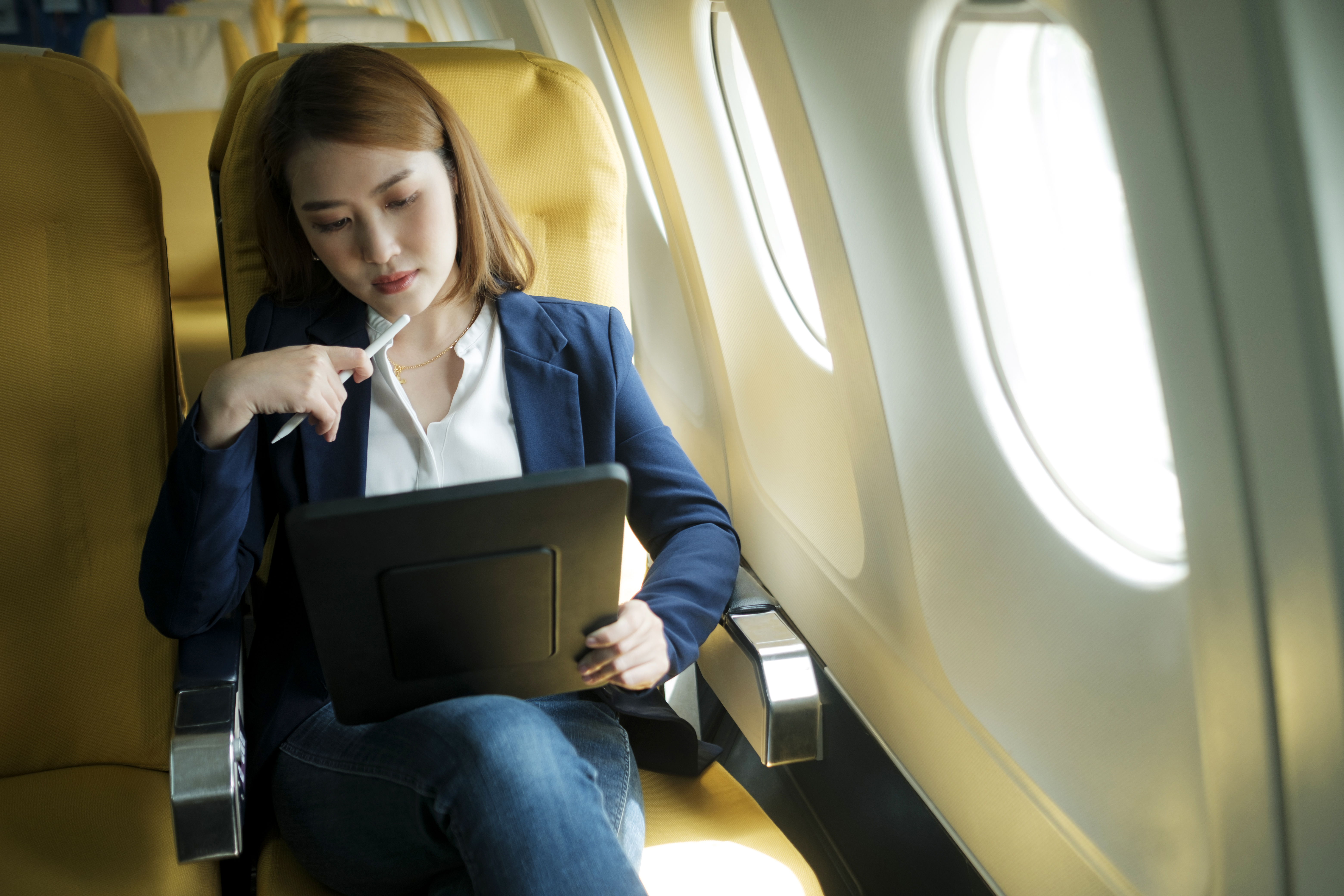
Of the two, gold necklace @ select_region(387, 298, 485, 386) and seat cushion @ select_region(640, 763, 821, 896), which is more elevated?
gold necklace @ select_region(387, 298, 485, 386)

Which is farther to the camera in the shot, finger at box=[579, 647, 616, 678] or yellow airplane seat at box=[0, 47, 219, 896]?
yellow airplane seat at box=[0, 47, 219, 896]

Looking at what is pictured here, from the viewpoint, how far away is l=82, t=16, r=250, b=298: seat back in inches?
133

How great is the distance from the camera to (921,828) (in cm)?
168

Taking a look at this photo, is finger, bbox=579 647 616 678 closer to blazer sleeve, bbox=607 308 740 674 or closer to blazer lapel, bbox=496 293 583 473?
blazer sleeve, bbox=607 308 740 674

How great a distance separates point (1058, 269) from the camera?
4.72 feet

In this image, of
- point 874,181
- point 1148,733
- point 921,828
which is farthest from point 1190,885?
point 874,181

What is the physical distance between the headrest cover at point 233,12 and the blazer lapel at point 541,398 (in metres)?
4.56

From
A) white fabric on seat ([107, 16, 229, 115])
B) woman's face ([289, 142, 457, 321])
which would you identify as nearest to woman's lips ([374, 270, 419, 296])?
woman's face ([289, 142, 457, 321])

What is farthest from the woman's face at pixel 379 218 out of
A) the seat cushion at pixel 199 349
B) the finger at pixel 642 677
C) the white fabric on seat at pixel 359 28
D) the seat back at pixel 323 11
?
the seat back at pixel 323 11

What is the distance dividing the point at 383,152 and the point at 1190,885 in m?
1.39

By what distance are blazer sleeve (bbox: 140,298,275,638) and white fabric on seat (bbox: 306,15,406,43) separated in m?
3.70

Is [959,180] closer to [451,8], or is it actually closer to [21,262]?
[21,262]

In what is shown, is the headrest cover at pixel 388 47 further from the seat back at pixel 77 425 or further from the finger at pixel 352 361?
the finger at pixel 352 361

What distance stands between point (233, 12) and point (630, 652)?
582 centimetres
